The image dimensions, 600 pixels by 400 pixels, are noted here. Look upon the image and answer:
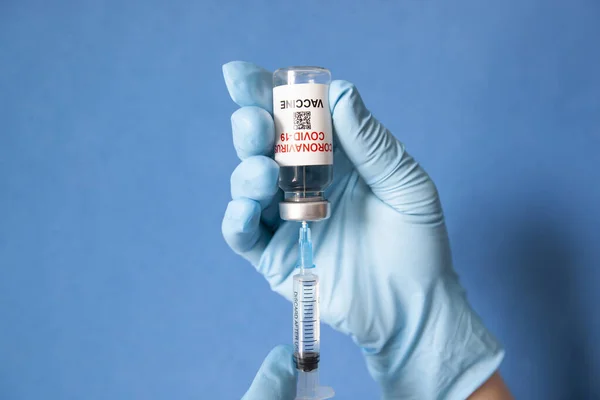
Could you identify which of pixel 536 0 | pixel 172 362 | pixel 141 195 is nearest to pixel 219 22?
pixel 141 195

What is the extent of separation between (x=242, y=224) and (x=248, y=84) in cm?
30

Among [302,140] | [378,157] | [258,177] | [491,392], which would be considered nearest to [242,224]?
[258,177]

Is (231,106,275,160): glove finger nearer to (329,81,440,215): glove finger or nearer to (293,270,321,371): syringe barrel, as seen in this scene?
(329,81,440,215): glove finger

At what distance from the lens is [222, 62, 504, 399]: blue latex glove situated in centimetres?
138

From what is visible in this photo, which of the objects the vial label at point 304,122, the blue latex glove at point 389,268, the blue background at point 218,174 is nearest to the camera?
the vial label at point 304,122

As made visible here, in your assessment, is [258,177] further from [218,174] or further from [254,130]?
[218,174]

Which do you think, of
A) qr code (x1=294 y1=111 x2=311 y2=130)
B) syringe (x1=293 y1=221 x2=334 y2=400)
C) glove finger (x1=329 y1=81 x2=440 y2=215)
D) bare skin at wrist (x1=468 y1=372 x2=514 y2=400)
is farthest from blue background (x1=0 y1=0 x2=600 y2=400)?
qr code (x1=294 y1=111 x2=311 y2=130)

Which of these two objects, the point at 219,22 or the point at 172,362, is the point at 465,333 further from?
the point at 219,22

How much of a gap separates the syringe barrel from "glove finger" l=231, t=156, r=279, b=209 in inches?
7.6

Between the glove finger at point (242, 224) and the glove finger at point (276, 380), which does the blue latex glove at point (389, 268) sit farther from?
the glove finger at point (276, 380)

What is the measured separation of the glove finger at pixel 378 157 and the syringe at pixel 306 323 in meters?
0.20

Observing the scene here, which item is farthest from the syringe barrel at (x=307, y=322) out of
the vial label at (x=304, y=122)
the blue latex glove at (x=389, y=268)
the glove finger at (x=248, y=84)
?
the glove finger at (x=248, y=84)

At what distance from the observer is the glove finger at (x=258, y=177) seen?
124cm

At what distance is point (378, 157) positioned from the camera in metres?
1.34
